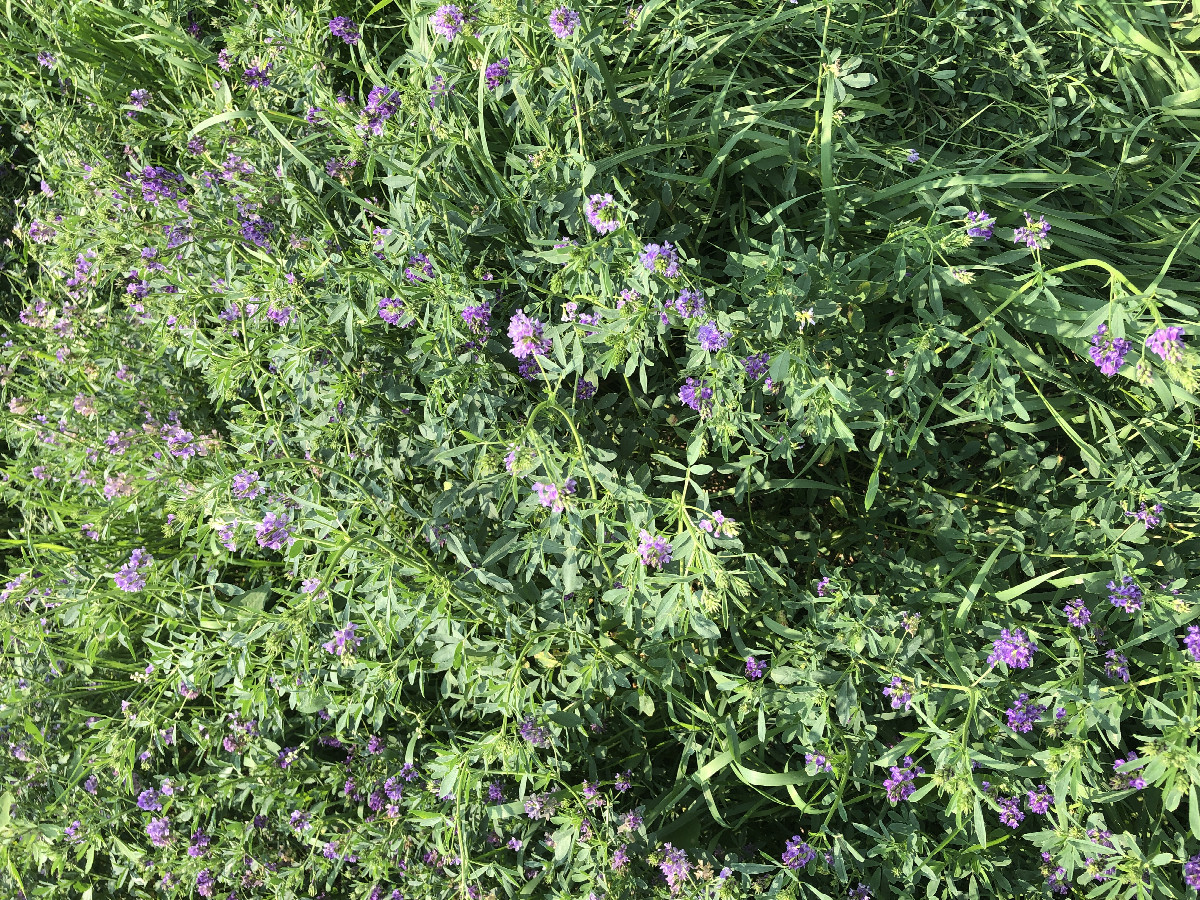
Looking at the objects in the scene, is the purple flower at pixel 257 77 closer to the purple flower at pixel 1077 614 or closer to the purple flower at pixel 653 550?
the purple flower at pixel 653 550

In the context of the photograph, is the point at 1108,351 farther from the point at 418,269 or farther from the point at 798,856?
the point at 418,269

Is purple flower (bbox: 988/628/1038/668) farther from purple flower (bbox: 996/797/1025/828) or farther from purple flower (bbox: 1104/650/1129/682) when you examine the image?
purple flower (bbox: 996/797/1025/828)

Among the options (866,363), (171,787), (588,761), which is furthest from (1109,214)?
(171,787)

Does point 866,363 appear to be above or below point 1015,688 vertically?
above

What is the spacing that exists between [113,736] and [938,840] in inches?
105

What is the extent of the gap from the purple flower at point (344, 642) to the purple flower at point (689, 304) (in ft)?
4.25

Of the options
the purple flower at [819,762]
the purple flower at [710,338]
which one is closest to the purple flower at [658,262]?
the purple flower at [710,338]

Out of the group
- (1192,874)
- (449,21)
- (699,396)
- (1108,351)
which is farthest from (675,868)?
(449,21)

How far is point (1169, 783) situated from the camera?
1977 mm

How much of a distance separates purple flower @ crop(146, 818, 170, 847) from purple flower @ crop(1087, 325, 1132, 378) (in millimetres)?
3150

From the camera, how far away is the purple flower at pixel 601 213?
2092mm

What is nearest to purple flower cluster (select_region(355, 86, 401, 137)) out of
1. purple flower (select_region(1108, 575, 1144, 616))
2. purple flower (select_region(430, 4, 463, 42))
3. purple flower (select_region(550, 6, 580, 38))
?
purple flower (select_region(430, 4, 463, 42))

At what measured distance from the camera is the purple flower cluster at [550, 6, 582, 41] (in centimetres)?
202

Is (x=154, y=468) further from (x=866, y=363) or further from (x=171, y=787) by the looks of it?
(x=866, y=363)
